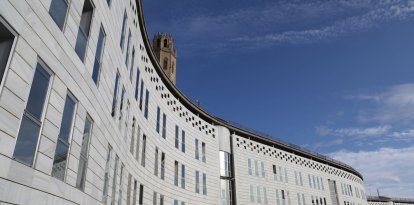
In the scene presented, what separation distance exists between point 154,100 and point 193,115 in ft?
31.6

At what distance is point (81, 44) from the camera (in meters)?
10.4

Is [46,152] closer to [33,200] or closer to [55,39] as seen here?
[33,200]

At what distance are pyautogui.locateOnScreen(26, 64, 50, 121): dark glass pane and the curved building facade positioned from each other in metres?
0.02

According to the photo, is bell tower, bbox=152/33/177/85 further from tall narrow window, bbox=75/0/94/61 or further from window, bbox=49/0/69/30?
window, bbox=49/0/69/30

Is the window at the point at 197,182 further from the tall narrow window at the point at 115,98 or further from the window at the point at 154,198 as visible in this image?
the tall narrow window at the point at 115,98

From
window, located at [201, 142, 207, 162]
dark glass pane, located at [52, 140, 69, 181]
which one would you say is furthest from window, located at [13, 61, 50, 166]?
window, located at [201, 142, 207, 162]

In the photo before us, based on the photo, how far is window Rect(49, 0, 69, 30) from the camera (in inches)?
326

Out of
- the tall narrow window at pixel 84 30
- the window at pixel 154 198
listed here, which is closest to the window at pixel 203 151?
the window at pixel 154 198

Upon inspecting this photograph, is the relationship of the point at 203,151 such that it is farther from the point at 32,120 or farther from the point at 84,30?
the point at 32,120

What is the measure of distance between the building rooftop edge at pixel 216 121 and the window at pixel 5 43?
15795mm

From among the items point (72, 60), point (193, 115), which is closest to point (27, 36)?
point (72, 60)

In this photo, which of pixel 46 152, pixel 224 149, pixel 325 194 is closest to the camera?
pixel 46 152

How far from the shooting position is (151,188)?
79.4ft

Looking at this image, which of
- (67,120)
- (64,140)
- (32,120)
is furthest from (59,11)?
(64,140)
